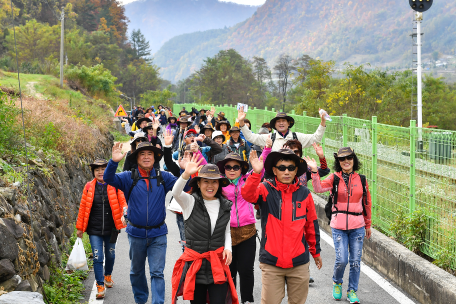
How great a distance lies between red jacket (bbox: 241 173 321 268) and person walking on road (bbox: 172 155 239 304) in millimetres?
334

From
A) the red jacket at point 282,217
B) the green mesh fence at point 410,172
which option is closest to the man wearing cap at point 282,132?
the green mesh fence at point 410,172

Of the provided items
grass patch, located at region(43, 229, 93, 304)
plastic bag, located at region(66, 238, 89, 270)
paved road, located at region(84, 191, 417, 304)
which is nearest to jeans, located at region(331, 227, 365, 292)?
paved road, located at region(84, 191, 417, 304)

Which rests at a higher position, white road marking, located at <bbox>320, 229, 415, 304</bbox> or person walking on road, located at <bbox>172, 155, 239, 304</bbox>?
person walking on road, located at <bbox>172, 155, 239, 304</bbox>

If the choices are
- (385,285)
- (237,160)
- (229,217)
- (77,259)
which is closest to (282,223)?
(229,217)

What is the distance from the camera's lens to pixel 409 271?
19.1ft

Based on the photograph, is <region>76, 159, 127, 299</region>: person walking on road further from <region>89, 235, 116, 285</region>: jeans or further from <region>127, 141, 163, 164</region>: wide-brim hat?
<region>127, 141, 163, 164</region>: wide-brim hat

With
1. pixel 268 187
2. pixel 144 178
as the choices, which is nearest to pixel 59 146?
Answer: pixel 144 178

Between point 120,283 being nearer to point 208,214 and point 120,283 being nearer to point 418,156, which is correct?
point 208,214

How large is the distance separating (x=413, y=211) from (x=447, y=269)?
3.36 ft

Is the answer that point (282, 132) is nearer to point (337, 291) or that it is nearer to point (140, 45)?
point (337, 291)

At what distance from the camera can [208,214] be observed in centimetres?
441

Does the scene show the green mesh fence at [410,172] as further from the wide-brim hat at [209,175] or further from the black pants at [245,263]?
the wide-brim hat at [209,175]

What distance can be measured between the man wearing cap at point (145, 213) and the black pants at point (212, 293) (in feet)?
3.45

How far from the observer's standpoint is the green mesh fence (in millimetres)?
5684
